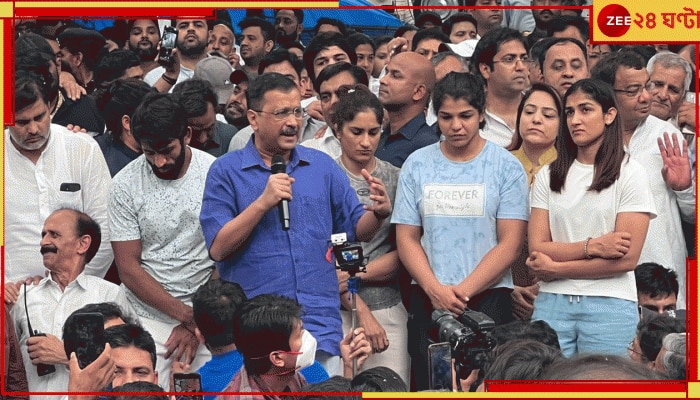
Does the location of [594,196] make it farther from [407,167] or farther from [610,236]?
[407,167]

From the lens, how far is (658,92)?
6.07 meters

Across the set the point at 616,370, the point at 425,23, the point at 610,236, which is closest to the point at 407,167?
the point at 610,236

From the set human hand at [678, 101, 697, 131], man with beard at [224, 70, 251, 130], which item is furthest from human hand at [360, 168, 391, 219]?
man with beard at [224, 70, 251, 130]

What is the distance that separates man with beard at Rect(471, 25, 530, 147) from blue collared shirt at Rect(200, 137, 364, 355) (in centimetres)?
122

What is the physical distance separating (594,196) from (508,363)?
1.67 metres

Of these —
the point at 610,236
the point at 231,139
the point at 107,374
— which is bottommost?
the point at 107,374

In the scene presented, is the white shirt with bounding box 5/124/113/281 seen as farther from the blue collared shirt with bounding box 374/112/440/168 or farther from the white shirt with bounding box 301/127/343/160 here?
the blue collared shirt with bounding box 374/112/440/168

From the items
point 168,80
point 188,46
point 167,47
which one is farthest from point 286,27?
point 168,80

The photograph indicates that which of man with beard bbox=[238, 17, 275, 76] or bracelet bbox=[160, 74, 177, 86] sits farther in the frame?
man with beard bbox=[238, 17, 275, 76]

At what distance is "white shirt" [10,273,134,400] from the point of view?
4582mm

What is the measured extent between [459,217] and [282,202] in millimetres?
787

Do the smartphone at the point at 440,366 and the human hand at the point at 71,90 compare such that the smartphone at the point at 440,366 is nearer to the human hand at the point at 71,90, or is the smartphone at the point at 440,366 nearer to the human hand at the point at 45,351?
the human hand at the point at 45,351

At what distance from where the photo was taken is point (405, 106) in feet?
18.5

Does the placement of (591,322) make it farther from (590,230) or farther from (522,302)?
(522,302)
